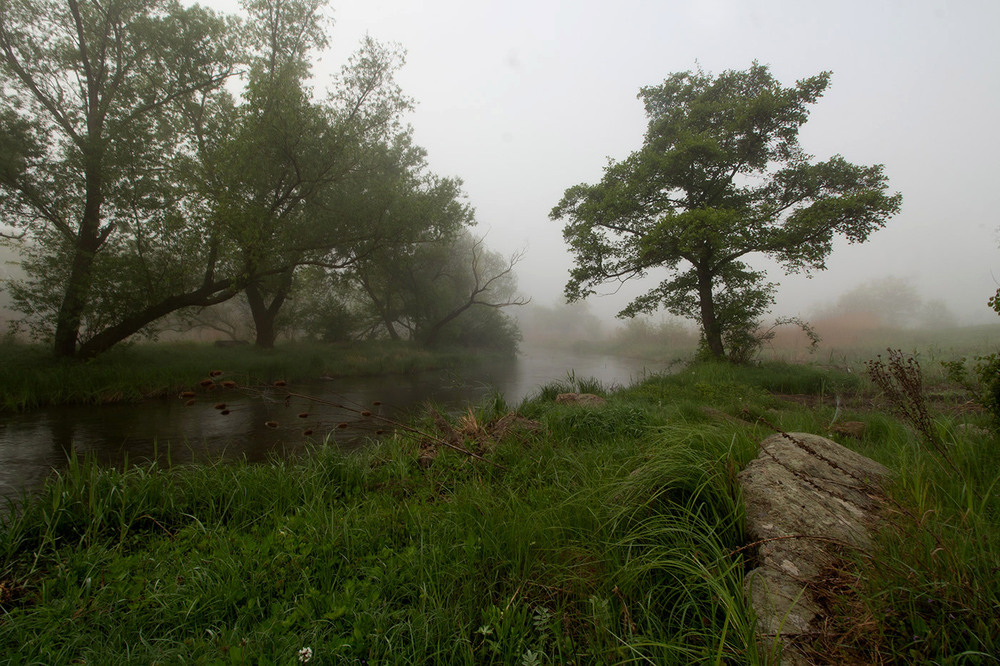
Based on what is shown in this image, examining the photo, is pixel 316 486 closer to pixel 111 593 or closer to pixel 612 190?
pixel 111 593

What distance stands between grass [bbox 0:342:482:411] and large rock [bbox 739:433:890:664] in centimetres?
614

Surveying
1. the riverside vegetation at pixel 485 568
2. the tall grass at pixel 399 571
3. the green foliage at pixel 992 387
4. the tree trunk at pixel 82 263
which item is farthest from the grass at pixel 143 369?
the green foliage at pixel 992 387

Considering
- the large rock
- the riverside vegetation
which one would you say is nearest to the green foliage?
the riverside vegetation

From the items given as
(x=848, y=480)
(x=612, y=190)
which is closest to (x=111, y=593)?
(x=848, y=480)

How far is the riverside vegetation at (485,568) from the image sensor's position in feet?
5.05

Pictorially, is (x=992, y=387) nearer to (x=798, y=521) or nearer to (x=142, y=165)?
(x=798, y=521)

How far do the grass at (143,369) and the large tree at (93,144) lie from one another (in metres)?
1.02

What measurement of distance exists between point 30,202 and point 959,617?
16.3 m

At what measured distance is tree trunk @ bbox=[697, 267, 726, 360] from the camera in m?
12.6

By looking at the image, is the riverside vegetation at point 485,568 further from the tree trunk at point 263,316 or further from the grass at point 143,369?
the tree trunk at point 263,316

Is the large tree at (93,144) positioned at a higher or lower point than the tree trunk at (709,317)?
higher

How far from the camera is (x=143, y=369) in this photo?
36.0ft

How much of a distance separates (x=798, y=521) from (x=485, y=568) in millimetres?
1554

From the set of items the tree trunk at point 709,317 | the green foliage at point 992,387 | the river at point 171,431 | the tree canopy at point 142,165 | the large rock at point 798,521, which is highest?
the tree canopy at point 142,165
